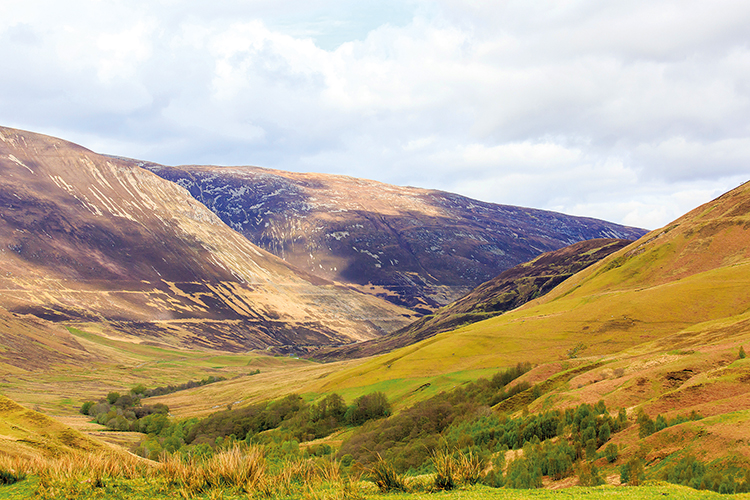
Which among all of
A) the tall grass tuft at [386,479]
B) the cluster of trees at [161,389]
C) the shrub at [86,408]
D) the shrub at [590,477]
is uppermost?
the tall grass tuft at [386,479]

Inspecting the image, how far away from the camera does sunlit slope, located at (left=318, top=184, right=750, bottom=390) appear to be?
194ft

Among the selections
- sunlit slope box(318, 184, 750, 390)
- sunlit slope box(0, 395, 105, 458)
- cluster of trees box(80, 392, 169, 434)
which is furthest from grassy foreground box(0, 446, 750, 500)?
cluster of trees box(80, 392, 169, 434)

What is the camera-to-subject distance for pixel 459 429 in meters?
33.8

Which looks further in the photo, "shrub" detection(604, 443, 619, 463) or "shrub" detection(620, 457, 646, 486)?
"shrub" detection(604, 443, 619, 463)

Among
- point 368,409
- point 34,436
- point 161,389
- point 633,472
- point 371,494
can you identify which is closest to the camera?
point 371,494

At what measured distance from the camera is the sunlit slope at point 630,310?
59.0 m

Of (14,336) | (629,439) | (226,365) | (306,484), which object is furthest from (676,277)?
(14,336)

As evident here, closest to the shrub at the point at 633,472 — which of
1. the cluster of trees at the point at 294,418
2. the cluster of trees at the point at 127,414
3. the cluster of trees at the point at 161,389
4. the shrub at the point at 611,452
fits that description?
the shrub at the point at 611,452

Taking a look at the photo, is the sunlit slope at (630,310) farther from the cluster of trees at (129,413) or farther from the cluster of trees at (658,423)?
the cluster of trees at (658,423)

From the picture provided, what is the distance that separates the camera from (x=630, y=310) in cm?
6400

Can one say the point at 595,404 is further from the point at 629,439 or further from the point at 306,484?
the point at 306,484

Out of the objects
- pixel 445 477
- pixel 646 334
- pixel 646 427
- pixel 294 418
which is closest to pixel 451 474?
pixel 445 477

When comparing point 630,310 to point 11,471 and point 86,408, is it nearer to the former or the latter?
point 11,471

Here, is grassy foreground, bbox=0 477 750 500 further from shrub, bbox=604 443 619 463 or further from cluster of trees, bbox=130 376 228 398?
cluster of trees, bbox=130 376 228 398
